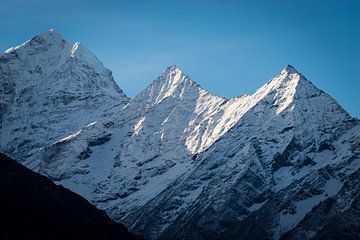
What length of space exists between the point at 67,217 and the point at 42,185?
11.1m

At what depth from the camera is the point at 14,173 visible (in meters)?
169

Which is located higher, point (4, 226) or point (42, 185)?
point (42, 185)

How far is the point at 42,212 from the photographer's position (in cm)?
15875

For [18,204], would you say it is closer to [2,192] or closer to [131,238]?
[2,192]

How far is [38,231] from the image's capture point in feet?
497

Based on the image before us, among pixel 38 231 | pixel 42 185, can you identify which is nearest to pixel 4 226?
pixel 38 231

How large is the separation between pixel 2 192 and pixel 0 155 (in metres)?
15.2

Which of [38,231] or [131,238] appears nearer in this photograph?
[38,231]

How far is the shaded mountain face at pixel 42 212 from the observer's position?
15175 centimetres

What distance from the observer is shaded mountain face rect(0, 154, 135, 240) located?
498 feet

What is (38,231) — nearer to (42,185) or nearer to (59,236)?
(59,236)

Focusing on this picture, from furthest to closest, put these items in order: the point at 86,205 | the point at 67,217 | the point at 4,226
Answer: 1. the point at 86,205
2. the point at 67,217
3. the point at 4,226

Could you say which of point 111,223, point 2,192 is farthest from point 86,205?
point 2,192

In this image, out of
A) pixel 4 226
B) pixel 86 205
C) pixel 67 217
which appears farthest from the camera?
pixel 86 205
